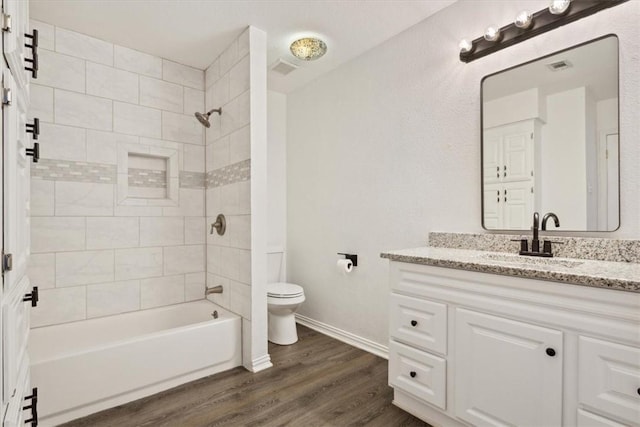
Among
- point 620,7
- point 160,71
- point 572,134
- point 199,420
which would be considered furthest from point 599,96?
point 160,71

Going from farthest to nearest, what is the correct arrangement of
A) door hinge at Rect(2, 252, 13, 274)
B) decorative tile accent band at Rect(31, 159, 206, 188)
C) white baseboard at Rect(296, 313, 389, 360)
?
white baseboard at Rect(296, 313, 389, 360) < decorative tile accent band at Rect(31, 159, 206, 188) < door hinge at Rect(2, 252, 13, 274)

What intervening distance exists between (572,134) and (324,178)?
6.13 ft

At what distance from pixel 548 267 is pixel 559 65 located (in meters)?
1.07

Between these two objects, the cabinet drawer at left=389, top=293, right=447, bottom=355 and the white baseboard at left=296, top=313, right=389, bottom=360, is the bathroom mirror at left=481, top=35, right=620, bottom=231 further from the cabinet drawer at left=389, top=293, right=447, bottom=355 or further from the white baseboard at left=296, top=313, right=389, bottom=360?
the white baseboard at left=296, top=313, right=389, bottom=360

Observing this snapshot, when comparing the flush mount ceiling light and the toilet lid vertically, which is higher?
the flush mount ceiling light

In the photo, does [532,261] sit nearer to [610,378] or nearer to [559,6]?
[610,378]

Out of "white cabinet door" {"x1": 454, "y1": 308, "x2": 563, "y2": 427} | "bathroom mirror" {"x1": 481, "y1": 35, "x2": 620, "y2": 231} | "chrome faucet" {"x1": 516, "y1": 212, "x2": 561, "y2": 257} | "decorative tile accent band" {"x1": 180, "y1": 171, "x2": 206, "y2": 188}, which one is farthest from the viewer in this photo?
"decorative tile accent band" {"x1": 180, "y1": 171, "x2": 206, "y2": 188}

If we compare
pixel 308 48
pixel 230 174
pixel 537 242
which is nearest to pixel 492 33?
pixel 537 242

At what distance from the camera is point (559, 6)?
158 centimetres

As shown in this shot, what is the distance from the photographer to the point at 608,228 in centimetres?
152

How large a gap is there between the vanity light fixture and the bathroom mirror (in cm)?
14

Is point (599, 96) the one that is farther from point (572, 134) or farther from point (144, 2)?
point (144, 2)

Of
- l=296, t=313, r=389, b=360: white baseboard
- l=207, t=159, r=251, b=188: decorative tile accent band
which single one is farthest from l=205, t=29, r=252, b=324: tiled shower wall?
l=296, t=313, r=389, b=360: white baseboard

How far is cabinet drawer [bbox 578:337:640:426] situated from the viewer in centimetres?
107
